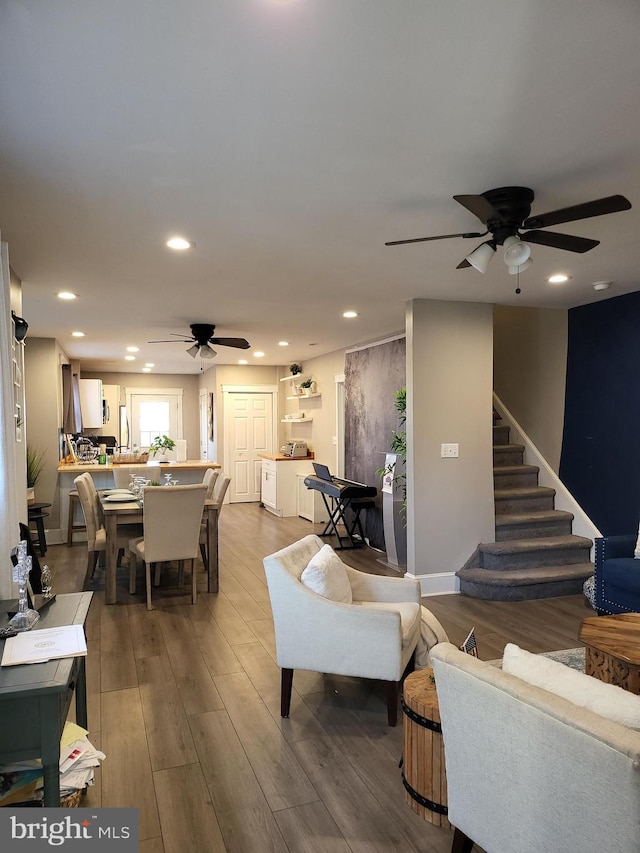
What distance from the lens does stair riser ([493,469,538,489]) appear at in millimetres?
5921

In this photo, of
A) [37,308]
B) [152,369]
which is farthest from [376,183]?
[152,369]

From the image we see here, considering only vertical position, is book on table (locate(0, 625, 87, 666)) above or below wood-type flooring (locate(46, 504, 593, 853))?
above

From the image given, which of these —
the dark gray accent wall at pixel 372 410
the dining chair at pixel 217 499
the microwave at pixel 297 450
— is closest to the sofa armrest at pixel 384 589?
the dining chair at pixel 217 499

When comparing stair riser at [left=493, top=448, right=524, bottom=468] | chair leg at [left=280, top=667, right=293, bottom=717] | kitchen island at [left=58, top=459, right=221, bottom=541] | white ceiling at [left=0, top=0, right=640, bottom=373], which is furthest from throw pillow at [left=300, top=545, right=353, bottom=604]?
kitchen island at [left=58, top=459, right=221, bottom=541]

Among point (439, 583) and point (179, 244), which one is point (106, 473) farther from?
point (179, 244)

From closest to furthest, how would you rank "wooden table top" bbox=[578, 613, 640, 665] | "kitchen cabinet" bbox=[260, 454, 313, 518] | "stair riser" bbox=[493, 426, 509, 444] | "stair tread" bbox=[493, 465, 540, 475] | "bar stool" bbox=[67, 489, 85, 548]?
1. "wooden table top" bbox=[578, 613, 640, 665]
2. "stair tread" bbox=[493, 465, 540, 475]
3. "stair riser" bbox=[493, 426, 509, 444]
4. "bar stool" bbox=[67, 489, 85, 548]
5. "kitchen cabinet" bbox=[260, 454, 313, 518]

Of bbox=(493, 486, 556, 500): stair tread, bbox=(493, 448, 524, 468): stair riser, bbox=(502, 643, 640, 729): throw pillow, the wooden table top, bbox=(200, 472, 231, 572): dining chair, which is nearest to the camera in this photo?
bbox=(502, 643, 640, 729): throw pillow

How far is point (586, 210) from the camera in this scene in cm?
227

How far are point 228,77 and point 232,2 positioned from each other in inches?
13.3

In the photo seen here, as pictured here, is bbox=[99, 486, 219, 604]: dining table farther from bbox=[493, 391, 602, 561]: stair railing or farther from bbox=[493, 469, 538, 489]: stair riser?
bbox=[493, 391, 602, 561]: stair railing

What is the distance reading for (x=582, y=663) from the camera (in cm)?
346

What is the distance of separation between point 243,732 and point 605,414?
14.1ft

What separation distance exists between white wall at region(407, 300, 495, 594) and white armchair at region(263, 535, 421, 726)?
6.95ft

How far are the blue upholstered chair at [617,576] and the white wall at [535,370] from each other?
1.80 meters
